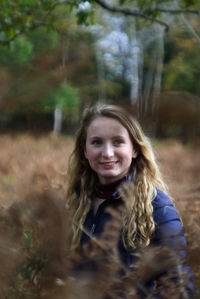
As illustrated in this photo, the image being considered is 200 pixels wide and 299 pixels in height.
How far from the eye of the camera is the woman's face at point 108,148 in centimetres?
143

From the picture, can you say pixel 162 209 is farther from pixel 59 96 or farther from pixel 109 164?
pixel 59 96

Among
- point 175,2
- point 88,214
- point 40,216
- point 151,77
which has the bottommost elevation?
point 88,214

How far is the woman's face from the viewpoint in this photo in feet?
4.68

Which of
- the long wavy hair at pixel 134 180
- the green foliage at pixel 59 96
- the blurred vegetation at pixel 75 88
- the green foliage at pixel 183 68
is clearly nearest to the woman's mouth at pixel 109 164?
the long wavy hair at pixel 134 180

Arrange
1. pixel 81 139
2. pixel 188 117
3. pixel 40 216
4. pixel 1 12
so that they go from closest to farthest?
pixel 188 117 < pixel 40 216 < pixel 81 139 < pixel 1 12

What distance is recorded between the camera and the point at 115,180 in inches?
65.2

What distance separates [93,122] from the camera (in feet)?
5.33

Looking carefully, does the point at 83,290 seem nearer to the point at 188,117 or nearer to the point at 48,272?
the point at 48,272

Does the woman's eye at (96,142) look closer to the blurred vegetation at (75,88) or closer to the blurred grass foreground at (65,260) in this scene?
the blurred vegetation at (75,88)

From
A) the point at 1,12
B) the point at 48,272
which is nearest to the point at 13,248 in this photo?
the point at 48,272

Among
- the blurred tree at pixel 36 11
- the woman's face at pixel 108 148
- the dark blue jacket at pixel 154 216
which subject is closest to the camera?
the dark blue jacket at pixel 154 216

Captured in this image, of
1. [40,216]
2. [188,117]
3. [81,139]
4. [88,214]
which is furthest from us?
[81,139]

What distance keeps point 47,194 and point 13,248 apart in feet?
0.40

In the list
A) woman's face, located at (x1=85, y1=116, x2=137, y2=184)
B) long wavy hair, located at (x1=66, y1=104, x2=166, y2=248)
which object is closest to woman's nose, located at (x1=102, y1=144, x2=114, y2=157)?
woman's face, located at (x1=85, y1=116, x2=137, y2=184)
